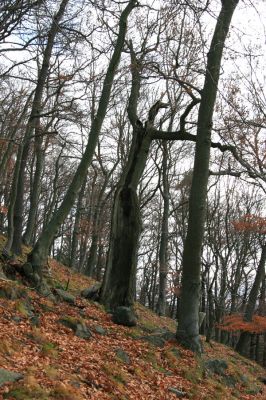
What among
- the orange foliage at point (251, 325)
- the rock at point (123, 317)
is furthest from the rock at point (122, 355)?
the orange foliage at point (251, 325)

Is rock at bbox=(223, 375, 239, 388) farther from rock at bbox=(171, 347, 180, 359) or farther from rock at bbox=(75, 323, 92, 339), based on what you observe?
rock at bbox=(75, 323, 92, 339)

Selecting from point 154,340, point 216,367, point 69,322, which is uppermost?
point 69,322

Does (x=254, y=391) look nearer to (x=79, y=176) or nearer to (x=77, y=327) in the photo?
(x=77, y=327)

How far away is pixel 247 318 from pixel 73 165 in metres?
17.6

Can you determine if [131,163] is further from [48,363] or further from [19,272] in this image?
[48,363]

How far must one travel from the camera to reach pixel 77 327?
8031 millimetres

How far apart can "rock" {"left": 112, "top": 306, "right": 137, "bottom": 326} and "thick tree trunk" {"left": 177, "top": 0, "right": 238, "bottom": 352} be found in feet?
3.49

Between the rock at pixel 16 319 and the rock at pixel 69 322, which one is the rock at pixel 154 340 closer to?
the rock at pixel 69 322

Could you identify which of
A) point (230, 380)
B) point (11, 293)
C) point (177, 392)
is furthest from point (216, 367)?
point (11, 293)

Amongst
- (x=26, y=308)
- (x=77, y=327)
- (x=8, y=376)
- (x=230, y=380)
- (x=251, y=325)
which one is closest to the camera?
(x=8, y=376)

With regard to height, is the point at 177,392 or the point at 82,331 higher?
the point at 82,331

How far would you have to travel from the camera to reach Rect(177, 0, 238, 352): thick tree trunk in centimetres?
986

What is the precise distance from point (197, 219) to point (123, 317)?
8.88ft

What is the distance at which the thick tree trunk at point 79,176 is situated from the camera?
9836mm
